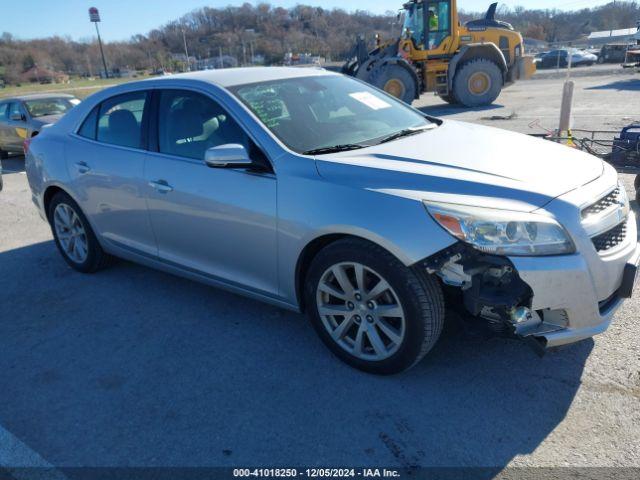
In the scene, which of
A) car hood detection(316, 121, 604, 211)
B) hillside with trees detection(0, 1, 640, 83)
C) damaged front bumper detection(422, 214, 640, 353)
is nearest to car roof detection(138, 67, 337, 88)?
car hood detection(316, 121, 604, 211)

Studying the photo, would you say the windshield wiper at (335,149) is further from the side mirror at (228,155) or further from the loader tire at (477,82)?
the loader tire at (477,82)

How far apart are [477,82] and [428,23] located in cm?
244

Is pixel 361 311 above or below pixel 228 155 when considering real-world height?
below

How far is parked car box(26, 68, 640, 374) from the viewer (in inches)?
Answer: 101

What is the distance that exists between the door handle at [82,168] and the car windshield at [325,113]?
62.8 inches

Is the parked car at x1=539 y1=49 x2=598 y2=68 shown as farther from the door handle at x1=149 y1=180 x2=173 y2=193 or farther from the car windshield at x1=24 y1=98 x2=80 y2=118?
the door handle at x1=149 y1=180 x2=173 y2=193

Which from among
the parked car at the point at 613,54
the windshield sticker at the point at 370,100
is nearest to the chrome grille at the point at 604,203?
the windshield sticker at the point at 370,100

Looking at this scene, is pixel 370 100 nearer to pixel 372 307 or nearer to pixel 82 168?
pixel 372 307

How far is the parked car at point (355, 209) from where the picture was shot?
8.42ft

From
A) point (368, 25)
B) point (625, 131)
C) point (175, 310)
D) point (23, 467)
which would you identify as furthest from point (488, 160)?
point (368, 25)

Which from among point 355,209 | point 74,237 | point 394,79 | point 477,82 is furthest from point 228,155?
point 477,82

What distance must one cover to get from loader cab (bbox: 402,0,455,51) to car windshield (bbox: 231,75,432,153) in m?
13.8

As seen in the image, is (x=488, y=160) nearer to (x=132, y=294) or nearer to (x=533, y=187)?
(x=533, y=187)

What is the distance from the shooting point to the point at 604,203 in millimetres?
2805
